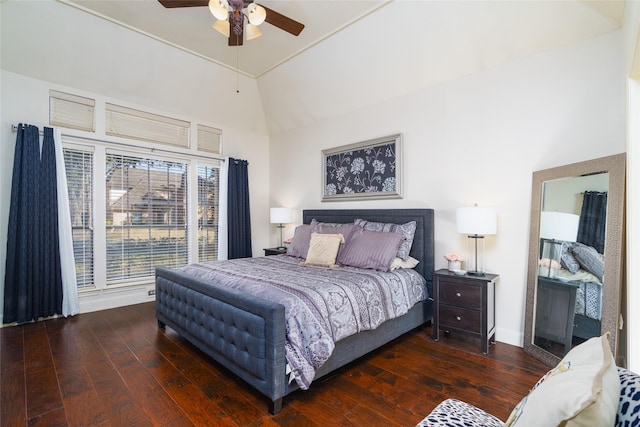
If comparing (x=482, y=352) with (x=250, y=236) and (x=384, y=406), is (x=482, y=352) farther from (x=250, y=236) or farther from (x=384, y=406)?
(x=250, y=236)

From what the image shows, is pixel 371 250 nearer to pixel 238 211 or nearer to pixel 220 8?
pixel 220 8

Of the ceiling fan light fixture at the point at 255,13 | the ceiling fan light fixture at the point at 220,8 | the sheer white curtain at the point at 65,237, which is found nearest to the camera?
the ceiling fan light fixture at the point at 220,8

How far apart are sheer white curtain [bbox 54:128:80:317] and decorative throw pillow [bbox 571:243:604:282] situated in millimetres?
5223

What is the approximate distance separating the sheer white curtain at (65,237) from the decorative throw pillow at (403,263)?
3805mm

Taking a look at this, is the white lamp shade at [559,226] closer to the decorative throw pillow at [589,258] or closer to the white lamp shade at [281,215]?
the decorative throw pillow at [589,258]

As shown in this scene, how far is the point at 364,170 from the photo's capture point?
4262 millimetres

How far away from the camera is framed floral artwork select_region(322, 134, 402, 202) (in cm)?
394

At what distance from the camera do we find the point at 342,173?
4.55 metres

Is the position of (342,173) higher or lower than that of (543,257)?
higher

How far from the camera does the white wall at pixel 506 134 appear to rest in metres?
2.57

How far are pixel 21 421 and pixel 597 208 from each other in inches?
162

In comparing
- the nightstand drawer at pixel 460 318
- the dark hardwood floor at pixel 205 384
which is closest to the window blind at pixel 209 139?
the dark hardwood floor at pixel 205 384

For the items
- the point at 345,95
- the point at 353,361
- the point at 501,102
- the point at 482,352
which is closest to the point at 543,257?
the point at 482,352

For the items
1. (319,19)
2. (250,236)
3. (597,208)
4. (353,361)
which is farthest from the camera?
(250,236)
